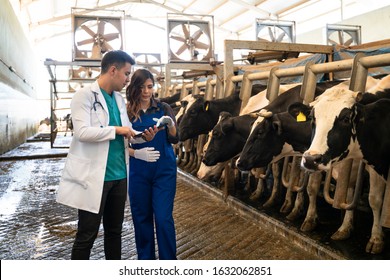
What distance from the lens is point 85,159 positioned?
2.21 meters

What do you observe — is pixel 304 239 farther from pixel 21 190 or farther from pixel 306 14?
pixel 306 14

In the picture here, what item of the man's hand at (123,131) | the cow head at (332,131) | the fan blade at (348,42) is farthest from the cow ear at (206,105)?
the fan blade at (348,42)

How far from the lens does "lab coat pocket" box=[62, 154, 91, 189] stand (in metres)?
2.19

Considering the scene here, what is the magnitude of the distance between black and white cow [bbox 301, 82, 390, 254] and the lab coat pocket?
5.05 feet

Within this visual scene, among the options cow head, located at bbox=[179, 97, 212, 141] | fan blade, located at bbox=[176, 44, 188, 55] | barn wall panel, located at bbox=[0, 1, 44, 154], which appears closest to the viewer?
cow head, located at bbox=[179, 97, 212, 141]

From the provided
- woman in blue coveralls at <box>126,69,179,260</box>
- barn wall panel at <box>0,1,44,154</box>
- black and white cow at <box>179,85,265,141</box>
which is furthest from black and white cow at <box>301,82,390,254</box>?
barn wall panel at <box>0,1,44,154</box>

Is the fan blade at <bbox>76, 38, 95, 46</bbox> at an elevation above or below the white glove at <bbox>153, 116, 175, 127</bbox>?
above

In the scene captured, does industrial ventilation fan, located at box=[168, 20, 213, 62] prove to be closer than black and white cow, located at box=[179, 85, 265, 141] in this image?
No

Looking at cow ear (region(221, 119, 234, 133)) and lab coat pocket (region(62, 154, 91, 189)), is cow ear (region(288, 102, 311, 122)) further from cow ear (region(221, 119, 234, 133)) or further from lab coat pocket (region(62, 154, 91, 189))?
lab coat pocket (region(62, 154, 91, 189))

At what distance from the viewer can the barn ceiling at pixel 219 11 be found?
15.7m

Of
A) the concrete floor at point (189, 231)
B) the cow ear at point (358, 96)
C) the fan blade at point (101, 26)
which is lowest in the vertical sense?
the concrete floor at point (189, 231)

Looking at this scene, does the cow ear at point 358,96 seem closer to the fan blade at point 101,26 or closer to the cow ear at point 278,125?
the cow ear at point 278,125
